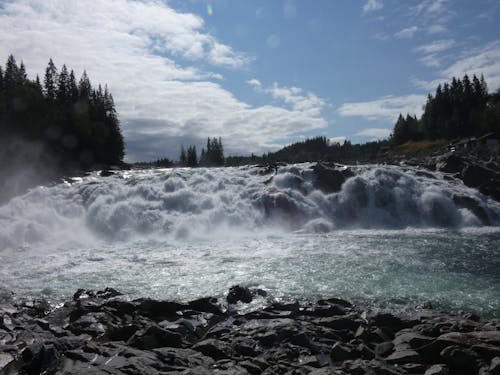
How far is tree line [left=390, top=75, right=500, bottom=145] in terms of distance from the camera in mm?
93231

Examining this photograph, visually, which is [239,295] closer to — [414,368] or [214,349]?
[214,349]

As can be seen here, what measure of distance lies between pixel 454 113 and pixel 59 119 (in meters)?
79.6

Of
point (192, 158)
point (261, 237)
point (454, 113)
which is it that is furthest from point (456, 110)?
point (261, 237)

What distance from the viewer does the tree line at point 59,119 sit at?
180 feet

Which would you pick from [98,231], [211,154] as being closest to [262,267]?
[98,231]

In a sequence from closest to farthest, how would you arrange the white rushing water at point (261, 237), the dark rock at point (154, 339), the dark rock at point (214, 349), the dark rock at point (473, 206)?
the dark rock at point (214, 349)
the dark rock at point (154, 339)
the white rushing water at point (261, 237)
the dark rock at point (473, 206)

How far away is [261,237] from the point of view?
89.6 ft

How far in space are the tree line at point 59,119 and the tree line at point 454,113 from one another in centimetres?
6877

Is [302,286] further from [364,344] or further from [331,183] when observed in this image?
[331,183]

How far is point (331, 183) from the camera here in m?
34.1

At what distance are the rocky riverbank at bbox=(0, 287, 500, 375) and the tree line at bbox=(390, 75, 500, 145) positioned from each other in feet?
286

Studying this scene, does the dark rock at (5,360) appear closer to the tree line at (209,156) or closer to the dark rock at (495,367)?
the dark rock at (495,367)

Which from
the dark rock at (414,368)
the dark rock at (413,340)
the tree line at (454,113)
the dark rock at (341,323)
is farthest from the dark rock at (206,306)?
the tree line at (454,113)

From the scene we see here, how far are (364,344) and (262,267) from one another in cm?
923
